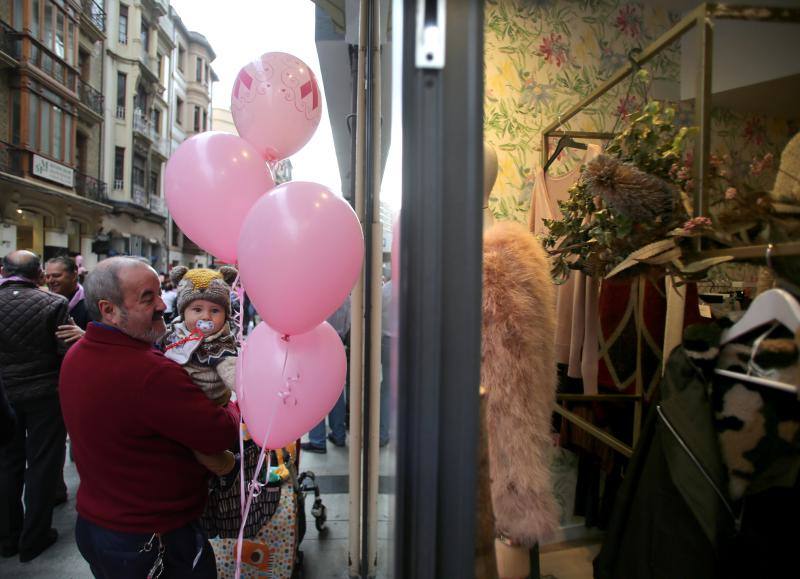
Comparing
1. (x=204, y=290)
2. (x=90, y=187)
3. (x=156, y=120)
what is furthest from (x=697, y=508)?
(x=156, y=120)

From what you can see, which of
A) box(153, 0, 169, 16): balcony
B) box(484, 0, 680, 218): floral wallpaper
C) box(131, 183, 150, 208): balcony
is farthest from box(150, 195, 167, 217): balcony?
box(484, 0, 680, 218): floral wallpaper

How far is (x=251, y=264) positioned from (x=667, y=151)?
4.39ft

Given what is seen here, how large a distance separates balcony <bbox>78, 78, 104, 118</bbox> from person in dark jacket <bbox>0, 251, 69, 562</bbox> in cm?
1583

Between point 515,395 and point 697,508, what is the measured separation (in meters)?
0.46

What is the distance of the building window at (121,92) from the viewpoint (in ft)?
58.7

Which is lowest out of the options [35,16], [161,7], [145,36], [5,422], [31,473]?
[31,473]

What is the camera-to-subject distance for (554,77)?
2.62 meters

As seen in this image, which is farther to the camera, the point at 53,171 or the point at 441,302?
the point at 53,171

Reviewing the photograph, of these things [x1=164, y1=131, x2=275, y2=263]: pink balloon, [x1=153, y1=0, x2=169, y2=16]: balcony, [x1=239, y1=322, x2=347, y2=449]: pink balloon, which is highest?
[x1=153, y1=0, x2=169, y2=16]: balcony

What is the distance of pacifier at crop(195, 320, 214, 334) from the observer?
6.71 feet

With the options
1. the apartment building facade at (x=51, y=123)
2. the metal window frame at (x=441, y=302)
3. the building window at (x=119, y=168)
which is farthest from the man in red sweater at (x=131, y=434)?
the building window at (x=119, y=168)

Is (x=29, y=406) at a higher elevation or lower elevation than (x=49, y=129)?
lower

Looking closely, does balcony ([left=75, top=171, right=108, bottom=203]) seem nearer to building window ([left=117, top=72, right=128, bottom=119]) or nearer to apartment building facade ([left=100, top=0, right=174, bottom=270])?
apartment building facade ([left=100, top=0, right=174, bottom=270])

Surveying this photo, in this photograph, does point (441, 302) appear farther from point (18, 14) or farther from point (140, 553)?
point (18, 14)
